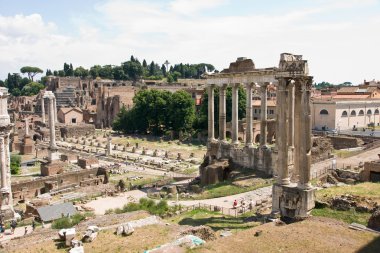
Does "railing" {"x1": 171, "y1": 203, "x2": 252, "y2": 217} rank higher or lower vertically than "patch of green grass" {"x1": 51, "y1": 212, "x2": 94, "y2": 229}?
lower

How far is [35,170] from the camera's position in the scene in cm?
4353

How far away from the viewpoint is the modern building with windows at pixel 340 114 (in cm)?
5906

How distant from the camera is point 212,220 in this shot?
65.8 feet

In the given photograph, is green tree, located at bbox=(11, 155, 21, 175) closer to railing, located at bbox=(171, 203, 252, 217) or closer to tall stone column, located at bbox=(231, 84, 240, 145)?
tall stone column, located at bbox=(231, 84, 240, 145)

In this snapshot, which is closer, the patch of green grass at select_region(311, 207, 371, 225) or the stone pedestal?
the patch of green grass at select_region(311, 207, 371, 225)

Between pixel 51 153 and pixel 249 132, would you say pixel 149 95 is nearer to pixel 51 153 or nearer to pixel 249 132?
pixel 51 153

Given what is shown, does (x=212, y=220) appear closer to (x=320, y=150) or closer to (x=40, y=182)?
(x=320, y=150)

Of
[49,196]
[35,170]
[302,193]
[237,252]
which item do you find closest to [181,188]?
[49,196]

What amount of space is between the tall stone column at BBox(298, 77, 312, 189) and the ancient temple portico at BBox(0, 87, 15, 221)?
18.1 meters

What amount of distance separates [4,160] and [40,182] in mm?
9120

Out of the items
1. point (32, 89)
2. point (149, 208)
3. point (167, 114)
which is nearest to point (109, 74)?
point (32, 89)

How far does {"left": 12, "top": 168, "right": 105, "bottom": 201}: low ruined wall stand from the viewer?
32.0m

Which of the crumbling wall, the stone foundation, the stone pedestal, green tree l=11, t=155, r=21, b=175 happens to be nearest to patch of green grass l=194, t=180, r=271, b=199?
the crumbling wall

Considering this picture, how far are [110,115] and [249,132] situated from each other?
205ft
